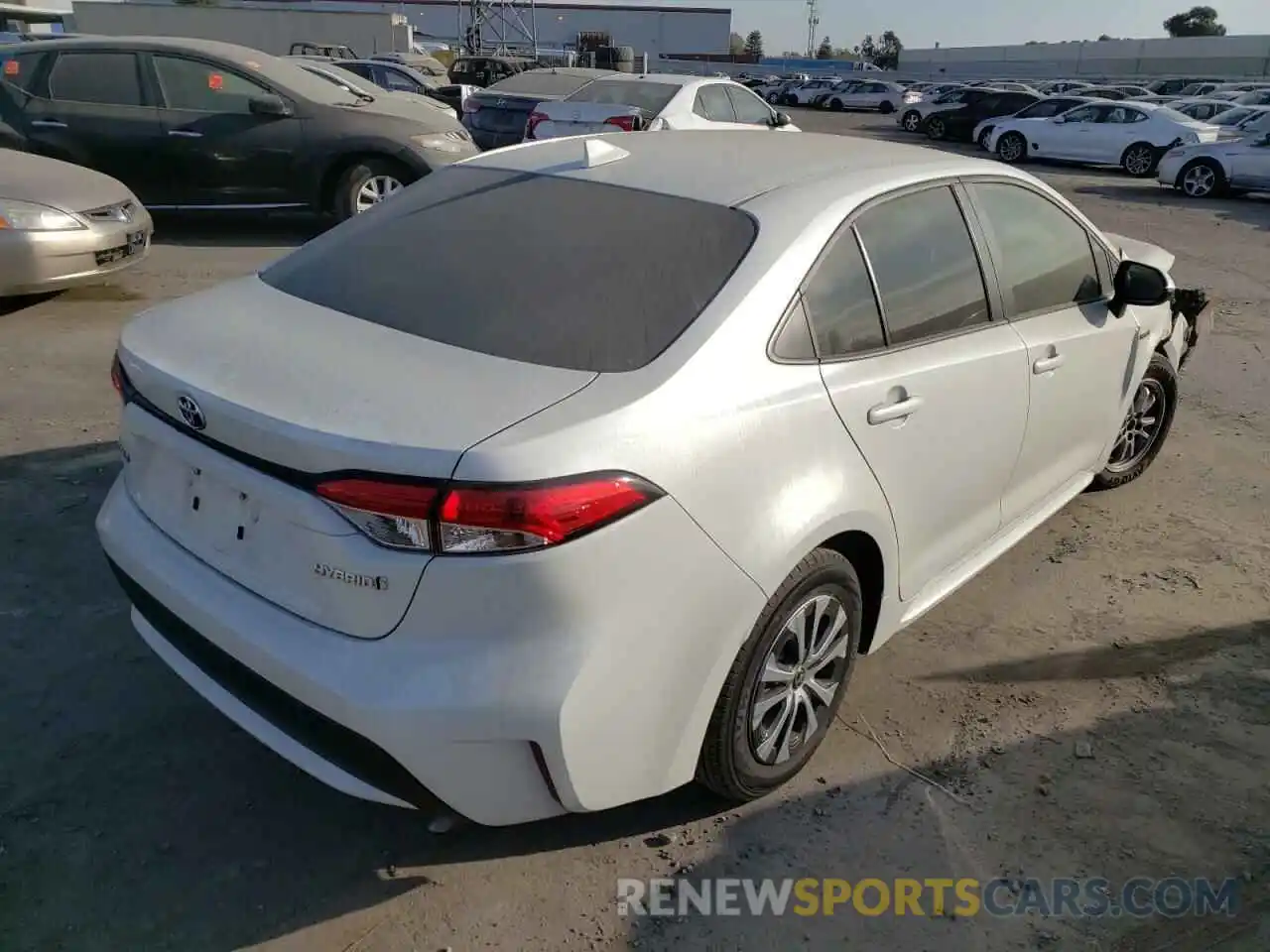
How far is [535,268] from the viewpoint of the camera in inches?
104

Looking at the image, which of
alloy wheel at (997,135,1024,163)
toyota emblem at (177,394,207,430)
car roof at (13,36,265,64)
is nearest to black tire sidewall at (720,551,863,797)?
toyota emblem at (177,394,207,430)

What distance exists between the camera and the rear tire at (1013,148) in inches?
856

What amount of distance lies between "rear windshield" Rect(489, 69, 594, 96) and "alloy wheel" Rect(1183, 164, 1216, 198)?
10.5 meters

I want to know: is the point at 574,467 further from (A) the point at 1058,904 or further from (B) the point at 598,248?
(A) the point at 1058,904

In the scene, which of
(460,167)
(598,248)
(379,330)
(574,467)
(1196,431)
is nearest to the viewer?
(574,467)

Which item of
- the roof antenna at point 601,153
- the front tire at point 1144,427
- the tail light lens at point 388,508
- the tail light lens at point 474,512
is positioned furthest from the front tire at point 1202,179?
the tail light lens at point 388,508

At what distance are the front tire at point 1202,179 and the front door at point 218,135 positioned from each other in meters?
14.7

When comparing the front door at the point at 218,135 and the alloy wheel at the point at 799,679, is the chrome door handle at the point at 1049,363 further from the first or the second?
the front door at the point at 218,135

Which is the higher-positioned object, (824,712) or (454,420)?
(454,420)

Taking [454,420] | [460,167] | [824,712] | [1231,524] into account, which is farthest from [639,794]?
[1231,524]

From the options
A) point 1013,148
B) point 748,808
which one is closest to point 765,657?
point 748,808

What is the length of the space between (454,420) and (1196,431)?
5176mm

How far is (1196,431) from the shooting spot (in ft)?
18.8

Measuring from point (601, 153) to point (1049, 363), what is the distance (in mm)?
1701
